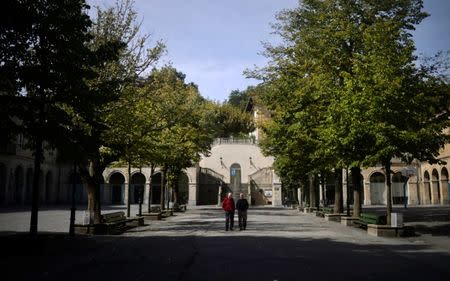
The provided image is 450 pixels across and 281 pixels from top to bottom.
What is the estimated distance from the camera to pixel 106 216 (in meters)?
19.2

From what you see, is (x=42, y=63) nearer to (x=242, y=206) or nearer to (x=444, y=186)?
(x=242, y=206)

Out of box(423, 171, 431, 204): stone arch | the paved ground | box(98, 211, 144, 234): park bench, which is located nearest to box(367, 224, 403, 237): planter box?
the paved ground

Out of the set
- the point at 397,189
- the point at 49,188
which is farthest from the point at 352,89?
the point at 49,188

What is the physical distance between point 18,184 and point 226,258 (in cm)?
4584

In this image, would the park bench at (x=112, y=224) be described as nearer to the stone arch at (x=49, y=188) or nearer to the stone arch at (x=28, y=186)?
the stone arch at (x=28, y=186)

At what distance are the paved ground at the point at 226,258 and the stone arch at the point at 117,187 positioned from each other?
46.8 m

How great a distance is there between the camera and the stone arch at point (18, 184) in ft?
165

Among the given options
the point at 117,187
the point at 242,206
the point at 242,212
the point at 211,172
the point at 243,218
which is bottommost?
the point at 243,218

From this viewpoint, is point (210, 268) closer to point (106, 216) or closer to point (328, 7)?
point (106, 216)

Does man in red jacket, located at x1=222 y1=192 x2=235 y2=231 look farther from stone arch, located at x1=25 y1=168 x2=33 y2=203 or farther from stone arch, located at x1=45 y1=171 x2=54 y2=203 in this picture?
stone arch, located at x1=45 y1=171 x2=54 y2=203

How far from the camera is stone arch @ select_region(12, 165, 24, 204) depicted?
165 feet

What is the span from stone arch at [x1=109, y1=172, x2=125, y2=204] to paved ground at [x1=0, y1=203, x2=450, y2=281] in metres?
46.8

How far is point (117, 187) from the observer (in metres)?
62.8

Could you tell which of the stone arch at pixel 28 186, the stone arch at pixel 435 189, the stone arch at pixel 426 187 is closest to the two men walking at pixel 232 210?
the stone arch at pixel 28 186
